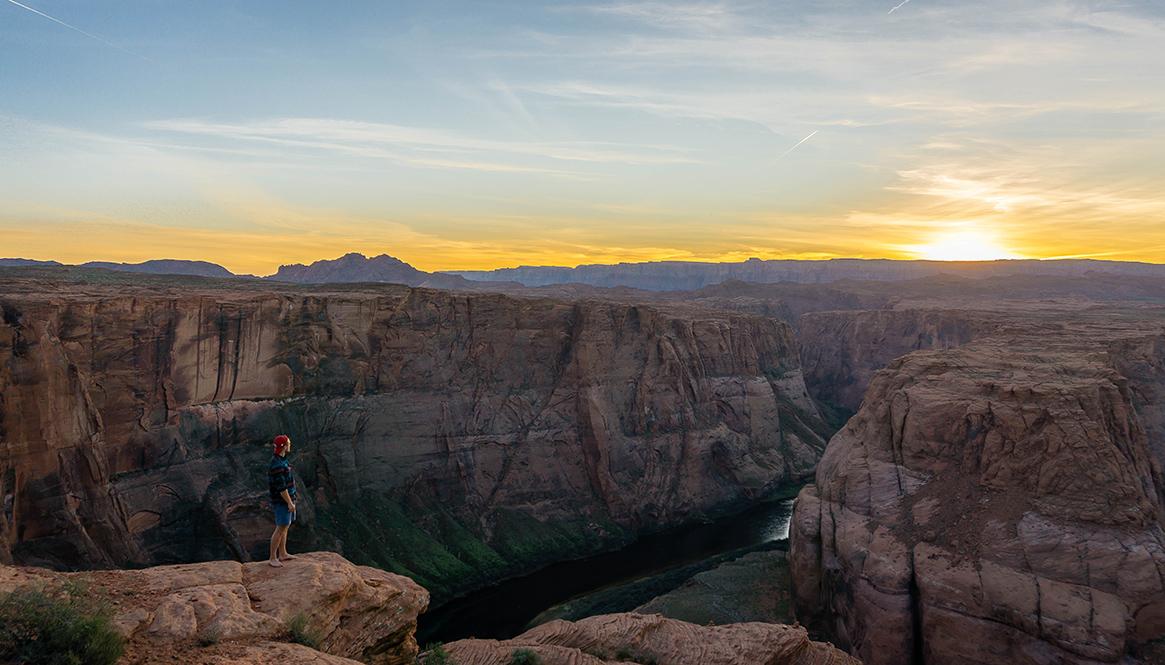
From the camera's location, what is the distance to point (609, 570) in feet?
172

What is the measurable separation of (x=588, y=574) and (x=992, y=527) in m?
31.1

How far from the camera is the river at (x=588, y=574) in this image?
143 feet

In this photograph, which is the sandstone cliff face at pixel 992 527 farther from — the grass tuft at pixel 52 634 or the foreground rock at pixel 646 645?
the grass tuft at pixel 52 634

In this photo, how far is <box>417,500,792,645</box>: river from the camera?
43575mm

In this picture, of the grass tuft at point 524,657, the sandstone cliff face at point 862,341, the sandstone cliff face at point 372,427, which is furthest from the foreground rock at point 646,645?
the sandstone cliff face at point 862,341

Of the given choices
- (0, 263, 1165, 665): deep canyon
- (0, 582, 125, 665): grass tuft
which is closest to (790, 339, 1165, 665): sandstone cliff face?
(0, 263, 1165, 665): deep canyon

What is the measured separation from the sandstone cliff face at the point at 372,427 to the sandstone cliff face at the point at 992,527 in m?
26.1

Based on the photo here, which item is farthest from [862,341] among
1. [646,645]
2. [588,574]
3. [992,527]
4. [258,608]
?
[258,608]

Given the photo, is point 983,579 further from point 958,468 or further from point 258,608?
point 258,608

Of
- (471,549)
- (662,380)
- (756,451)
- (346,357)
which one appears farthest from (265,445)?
(756,451)

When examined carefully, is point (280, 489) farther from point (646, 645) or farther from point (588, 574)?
point (588, 574)

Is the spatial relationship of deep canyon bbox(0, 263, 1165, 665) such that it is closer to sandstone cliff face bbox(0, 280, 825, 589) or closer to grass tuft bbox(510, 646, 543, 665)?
sandstone cliff face bbox(0, 280, 825, 589)

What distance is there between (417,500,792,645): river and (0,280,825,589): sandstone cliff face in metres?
2.26

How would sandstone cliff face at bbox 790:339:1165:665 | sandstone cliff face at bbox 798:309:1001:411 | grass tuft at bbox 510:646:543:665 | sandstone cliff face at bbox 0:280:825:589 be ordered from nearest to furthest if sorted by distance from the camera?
grass tuft at bbox 510:646:543:665 → sandstone cliff face at bbox 790:339:1165:665 → sandstone cliff face at bbox 0:280:825:589 → sandstone cliff face at bbox 798:309:1001:411
